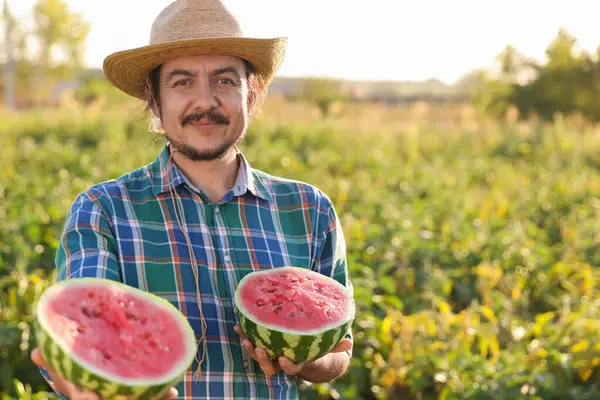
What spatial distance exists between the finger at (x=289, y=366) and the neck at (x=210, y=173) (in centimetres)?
61

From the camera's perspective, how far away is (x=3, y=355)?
386cm

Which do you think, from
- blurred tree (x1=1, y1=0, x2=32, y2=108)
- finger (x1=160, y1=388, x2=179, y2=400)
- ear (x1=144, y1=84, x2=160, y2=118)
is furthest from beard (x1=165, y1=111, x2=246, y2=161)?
blurred tree (x1=1, y1=0, x2=32, y2=108)

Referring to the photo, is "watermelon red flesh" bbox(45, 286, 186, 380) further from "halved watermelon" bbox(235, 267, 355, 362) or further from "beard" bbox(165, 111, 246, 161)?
"beard" bbox(165, 111, 246, 161)

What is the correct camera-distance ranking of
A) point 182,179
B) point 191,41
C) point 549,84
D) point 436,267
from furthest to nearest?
point 549,84
point 436,267
point 182,179
point 191,41

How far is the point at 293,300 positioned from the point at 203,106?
671mm

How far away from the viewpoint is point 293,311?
2.23 meters

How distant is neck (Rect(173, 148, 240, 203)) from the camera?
240cm

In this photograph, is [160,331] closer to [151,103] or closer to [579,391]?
[151,103]

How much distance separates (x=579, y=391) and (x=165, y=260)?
265 centimetres

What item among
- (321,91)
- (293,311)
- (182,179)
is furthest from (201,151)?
(321,91)

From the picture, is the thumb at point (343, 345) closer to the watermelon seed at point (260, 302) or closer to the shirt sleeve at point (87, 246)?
the watermelon seed at point (260, 302)

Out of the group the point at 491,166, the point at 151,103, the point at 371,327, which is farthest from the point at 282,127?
the point at 151,103

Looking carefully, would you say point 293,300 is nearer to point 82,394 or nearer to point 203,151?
→ point 203,151

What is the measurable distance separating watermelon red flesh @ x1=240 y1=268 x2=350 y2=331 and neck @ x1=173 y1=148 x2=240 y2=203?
0.38m
